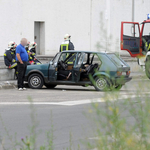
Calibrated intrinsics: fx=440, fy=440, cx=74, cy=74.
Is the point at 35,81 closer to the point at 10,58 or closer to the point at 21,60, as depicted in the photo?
the point at 21,60

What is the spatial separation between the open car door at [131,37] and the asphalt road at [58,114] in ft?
24.5

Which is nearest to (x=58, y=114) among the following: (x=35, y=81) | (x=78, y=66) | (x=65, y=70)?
(x=78, y=66)

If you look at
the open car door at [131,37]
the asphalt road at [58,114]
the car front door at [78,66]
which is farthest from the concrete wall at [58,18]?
the asphalt road at [58,114]

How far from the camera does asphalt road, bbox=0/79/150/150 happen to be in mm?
3951

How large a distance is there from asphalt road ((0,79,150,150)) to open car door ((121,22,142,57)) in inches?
294

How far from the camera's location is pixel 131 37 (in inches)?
793

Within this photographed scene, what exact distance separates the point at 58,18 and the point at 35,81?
19.8 metres

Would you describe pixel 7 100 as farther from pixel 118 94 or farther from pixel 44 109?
pixel 118 94

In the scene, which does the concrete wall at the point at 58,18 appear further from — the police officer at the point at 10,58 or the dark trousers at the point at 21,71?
the dark trousers at the point at 21,71

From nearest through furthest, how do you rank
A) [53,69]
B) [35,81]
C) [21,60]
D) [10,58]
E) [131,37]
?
[21,60] → [53,69] → [35,81] → [10,58] → [131,37]

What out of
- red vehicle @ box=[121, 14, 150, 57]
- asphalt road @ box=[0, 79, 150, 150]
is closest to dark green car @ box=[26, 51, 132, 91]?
asphalt road @ box=[0, 79, 150, 150]

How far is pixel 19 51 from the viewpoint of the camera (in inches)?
557

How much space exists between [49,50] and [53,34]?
1.29 metres

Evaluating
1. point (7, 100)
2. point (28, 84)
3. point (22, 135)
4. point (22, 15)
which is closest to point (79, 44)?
point (22, 15)
